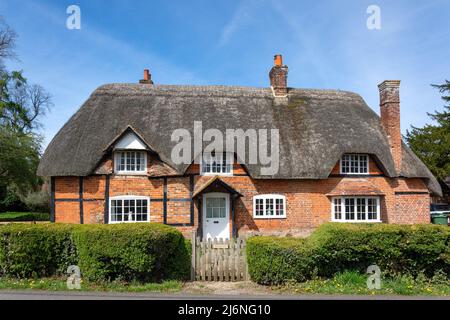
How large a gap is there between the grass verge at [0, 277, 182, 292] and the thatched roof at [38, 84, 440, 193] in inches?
284

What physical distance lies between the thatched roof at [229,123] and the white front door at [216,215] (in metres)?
1.92

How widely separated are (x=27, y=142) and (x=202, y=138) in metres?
24.9

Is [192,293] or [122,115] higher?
[122,115]

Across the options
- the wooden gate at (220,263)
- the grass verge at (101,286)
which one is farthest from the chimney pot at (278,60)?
the grass verge at (101,286)

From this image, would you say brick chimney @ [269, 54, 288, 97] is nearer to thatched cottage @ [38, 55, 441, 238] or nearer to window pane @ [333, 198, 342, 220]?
thatched cottage @ [38, 55, 441, 238]

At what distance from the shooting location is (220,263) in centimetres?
1038

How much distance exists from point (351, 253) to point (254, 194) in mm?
7761

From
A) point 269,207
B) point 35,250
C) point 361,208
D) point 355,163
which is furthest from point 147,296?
point 355,163

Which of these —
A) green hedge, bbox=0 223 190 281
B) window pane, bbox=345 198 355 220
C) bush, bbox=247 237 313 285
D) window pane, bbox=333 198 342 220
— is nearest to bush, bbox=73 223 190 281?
green hedge, bbox=0 223 190 281

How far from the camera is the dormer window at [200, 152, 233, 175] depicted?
1723cm

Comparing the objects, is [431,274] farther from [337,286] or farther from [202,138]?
[202,138]

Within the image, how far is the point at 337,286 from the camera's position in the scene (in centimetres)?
932

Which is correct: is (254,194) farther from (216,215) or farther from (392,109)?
(392,109)

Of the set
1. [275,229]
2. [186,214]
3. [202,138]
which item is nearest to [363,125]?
[275,229]
